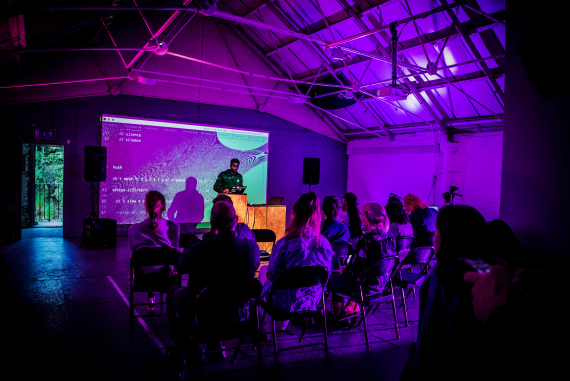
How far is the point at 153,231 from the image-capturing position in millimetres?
3707

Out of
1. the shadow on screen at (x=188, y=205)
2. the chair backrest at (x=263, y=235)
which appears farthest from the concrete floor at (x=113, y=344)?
the shadow on screen at (x=188, y=205)

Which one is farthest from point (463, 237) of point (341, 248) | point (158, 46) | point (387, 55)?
point (387, 55)

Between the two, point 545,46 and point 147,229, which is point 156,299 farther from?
point 545,46

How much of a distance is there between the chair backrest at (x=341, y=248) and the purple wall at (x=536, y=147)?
2.04 metres

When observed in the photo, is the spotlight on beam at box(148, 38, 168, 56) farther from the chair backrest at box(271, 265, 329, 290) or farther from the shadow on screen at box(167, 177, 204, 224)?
the chair backrest at box(271, 265, 329, 290)

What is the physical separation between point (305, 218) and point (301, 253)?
302 millimetres

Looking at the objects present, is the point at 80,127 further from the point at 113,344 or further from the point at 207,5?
the point at 113,344

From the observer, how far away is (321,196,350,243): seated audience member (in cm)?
416

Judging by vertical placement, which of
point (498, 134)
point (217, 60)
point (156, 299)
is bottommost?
point (156, 299)

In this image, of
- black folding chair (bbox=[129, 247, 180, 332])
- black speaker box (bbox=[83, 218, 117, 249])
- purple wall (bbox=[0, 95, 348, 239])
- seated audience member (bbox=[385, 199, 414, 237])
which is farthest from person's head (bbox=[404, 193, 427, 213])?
purple wall (bbox=[0, 95, 348, 239])

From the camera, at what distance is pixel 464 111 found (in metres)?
9.31

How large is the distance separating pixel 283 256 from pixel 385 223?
1432 mm

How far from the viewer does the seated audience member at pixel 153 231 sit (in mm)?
3637

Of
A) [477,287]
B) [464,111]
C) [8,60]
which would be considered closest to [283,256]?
[477,287]
